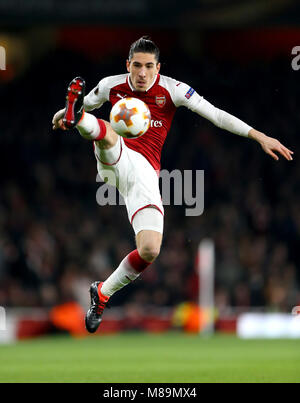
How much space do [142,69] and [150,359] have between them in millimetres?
3951

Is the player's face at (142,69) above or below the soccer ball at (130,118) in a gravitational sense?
above

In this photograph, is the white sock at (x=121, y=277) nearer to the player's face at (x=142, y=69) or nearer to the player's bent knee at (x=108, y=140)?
the player's bent knee at (x=108, y=140)

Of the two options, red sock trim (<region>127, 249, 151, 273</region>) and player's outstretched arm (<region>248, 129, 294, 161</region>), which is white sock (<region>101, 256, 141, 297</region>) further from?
player's outstretched arm (<region>248, 129, 294, 161</region>)

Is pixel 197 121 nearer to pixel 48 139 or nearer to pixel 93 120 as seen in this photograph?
pixel 48 139

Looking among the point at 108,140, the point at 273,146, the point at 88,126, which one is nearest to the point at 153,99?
the point at 108,140

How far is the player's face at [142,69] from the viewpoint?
7469 mm

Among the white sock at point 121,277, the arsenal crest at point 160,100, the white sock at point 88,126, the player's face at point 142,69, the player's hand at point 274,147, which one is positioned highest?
the player's face at point 142,69

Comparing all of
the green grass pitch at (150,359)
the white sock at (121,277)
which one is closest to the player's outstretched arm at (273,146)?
the white sock at (121,277)

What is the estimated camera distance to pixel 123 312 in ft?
50.5

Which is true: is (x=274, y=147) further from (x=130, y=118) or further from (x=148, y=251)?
(x=148, y=251)

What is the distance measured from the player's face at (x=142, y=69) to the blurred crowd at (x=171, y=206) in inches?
291

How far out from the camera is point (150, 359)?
10203 millimetres
